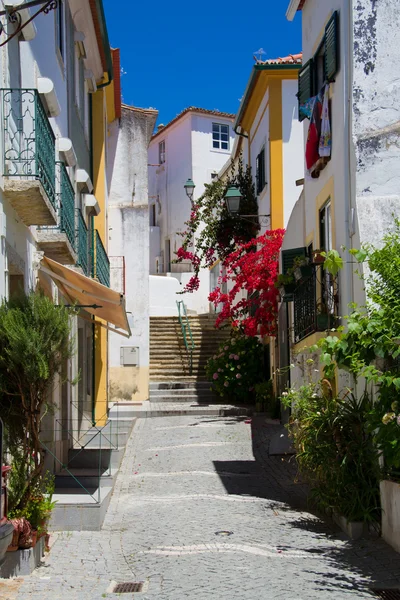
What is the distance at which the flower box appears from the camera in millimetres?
8977

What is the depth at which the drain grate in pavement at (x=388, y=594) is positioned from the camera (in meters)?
7.43

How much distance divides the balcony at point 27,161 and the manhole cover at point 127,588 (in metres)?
4.29

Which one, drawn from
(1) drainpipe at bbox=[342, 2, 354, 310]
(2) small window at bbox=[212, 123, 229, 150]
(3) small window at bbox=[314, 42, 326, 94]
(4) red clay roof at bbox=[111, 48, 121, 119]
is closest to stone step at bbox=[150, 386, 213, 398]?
(4) red clay roof at bbox=[111, 48, 121, 119]

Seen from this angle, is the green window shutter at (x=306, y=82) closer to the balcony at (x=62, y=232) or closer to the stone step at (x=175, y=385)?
the balcony at (x=62, y=232)

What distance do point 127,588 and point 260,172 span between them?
704 inches

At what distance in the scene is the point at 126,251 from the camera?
26.0 m

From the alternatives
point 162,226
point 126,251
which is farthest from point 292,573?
point 162,226

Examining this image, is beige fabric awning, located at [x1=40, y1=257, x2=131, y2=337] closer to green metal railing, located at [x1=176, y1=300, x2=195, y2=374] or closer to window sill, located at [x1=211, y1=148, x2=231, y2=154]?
green metal railing, located at [x1=176, y1=300, x2=195, y2=374]

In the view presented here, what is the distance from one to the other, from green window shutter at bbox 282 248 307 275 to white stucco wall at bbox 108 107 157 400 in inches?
403

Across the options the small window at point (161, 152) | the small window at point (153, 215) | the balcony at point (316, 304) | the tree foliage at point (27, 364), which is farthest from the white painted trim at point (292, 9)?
the small window at point (153, 215)

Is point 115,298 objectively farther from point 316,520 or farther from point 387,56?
point 387,56

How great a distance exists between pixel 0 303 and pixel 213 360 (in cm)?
1587

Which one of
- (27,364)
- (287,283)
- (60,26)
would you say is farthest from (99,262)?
(27,364)

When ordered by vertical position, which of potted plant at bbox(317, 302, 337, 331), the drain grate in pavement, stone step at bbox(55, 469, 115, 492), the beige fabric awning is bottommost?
the drain grate in pavement
